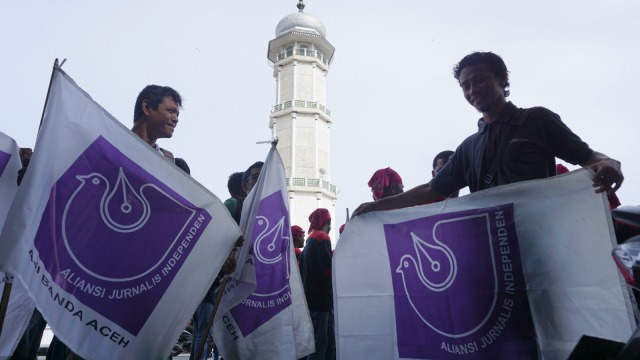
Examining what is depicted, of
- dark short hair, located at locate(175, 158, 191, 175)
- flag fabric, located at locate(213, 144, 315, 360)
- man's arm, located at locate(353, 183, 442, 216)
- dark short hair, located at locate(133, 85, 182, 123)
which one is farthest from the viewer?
flag fabric, located at locate(213, 144, 315, 360)

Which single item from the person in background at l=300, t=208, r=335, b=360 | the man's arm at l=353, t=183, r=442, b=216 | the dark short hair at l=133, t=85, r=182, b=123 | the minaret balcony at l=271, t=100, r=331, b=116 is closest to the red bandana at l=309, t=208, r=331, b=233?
the person in background at l=300, t=208, r=335, b=360

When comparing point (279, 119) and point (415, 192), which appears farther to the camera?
point (279, 119)

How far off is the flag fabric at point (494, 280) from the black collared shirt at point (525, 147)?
0.16m

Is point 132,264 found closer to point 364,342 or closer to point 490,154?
point 364,342

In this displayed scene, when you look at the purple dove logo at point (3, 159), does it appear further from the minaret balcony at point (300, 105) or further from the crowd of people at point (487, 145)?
the minaret balcony at point (300, 105)

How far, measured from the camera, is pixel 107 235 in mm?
2020

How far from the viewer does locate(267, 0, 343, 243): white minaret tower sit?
30.4 m

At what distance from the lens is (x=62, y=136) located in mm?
2102

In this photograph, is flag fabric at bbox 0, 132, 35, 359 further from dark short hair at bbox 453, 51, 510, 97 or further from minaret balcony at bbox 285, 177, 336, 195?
minaret balcony at bbox 285, 177, 336, 195

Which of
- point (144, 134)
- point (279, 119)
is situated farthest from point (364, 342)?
point (279, 119)

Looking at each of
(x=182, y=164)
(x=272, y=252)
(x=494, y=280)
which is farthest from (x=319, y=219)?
(x=494, y=280)

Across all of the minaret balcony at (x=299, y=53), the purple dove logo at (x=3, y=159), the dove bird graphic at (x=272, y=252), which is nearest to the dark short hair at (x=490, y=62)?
the dove bird graphic at (x=272, y=252)

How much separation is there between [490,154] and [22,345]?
3.05m

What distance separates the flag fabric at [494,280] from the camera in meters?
1.70
